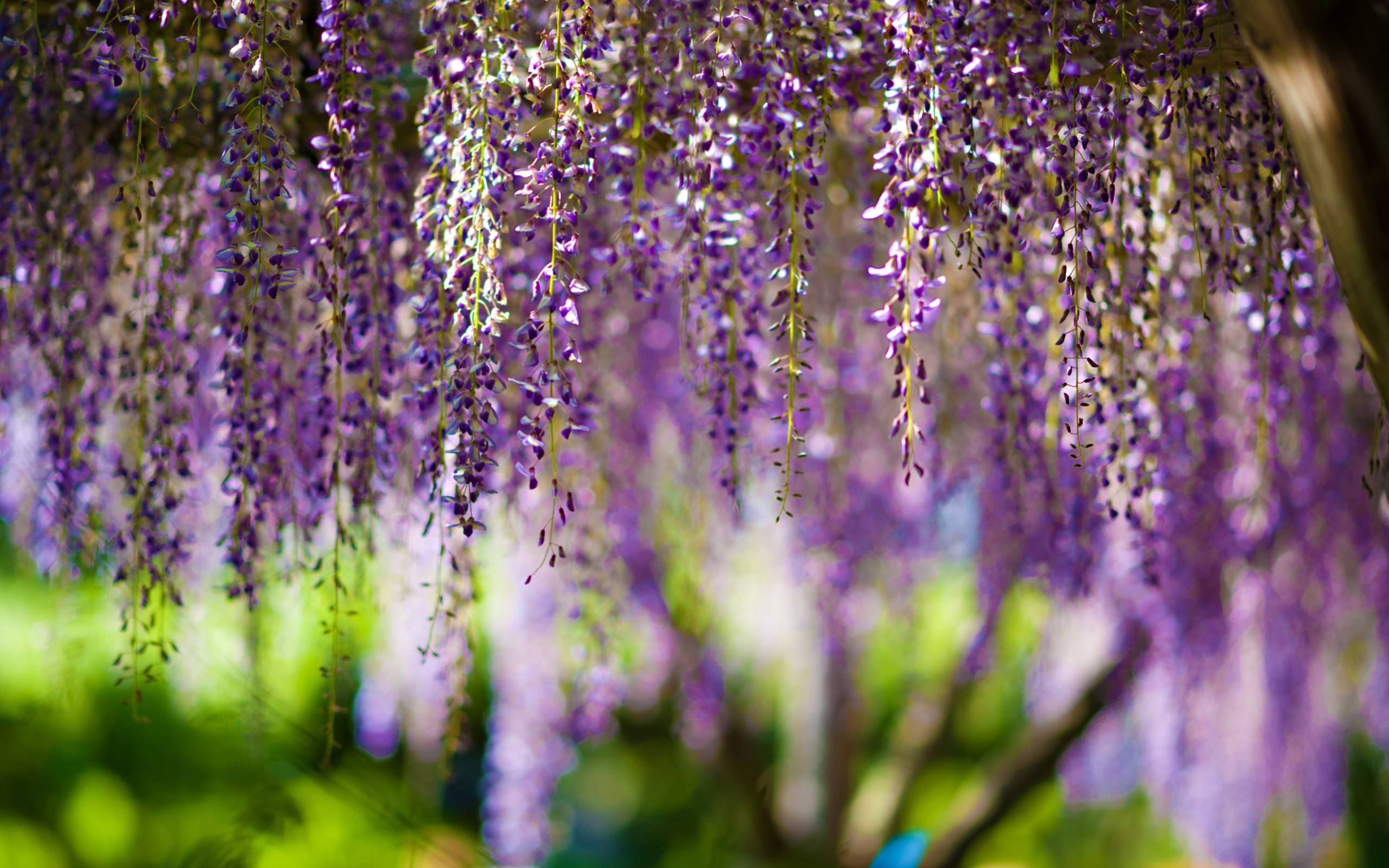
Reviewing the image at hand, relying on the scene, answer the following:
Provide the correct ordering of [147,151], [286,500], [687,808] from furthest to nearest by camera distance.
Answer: [687,808] → [286,500] → [147,151]

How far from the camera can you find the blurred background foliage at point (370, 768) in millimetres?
2268

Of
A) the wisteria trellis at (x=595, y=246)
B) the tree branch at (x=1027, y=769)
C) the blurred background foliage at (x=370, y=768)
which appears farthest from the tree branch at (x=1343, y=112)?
the tree branch at (x=1027, y=769)

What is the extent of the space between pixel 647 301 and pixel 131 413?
1.50 meters

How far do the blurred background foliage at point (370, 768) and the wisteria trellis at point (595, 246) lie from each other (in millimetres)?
323

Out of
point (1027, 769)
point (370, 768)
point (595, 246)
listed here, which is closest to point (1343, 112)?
point (595, 246)

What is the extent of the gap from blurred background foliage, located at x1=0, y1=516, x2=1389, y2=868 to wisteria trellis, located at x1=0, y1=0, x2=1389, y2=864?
A: 32 cm

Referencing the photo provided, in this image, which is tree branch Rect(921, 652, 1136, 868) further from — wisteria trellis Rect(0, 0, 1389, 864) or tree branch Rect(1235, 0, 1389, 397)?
tree branch Rect(1235, 0, 1389, 397)

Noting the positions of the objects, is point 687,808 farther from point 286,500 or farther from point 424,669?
point 286,500

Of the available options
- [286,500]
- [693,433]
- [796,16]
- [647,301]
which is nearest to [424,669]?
[693,433]

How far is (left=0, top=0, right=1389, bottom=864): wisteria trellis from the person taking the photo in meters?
1.43

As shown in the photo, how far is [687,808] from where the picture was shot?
6.52m

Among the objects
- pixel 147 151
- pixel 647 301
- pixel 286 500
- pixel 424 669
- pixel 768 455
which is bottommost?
pixel 424 669

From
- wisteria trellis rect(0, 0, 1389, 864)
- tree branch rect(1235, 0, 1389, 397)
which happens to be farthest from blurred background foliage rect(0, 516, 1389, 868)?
tree branch rect(1235, 0, 1389, 397)

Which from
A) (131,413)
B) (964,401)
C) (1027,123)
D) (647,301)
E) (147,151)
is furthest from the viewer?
(964,401)
